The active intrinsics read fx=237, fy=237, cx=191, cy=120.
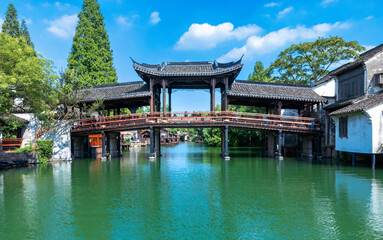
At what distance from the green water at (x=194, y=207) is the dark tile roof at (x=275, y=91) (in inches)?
383

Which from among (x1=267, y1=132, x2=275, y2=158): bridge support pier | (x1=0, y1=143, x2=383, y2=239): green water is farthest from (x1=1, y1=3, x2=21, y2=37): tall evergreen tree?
(x1=267, y1=132, x2=275, y2=158): bridge support pier

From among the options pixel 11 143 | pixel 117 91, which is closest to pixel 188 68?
pixel 117 91

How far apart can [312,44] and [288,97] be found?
14.9m

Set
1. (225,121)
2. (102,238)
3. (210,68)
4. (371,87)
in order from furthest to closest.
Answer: (210,68) → (225,121) → (371,87) → (102,238)

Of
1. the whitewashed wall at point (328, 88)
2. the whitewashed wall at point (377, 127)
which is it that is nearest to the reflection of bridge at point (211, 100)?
the whitewashed wall at point (328, 88)

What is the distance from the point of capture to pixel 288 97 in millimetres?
21672

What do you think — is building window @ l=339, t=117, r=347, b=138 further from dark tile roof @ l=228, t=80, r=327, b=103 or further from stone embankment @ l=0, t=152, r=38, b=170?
stone embankment @ l=0, t=152, r=38, b=170

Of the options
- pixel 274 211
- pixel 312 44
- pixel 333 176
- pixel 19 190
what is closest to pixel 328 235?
pixel 274 211

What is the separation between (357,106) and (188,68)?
14645 millimetres

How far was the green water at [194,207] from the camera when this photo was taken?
6180 mm

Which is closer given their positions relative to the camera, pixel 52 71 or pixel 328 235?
pixel 328 235

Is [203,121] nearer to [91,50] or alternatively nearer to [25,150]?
[25,150]

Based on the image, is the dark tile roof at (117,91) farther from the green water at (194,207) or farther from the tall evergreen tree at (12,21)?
the tall evergreen tree at (12,21)

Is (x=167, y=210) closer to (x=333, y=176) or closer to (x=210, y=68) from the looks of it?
(x=333, y=176)
